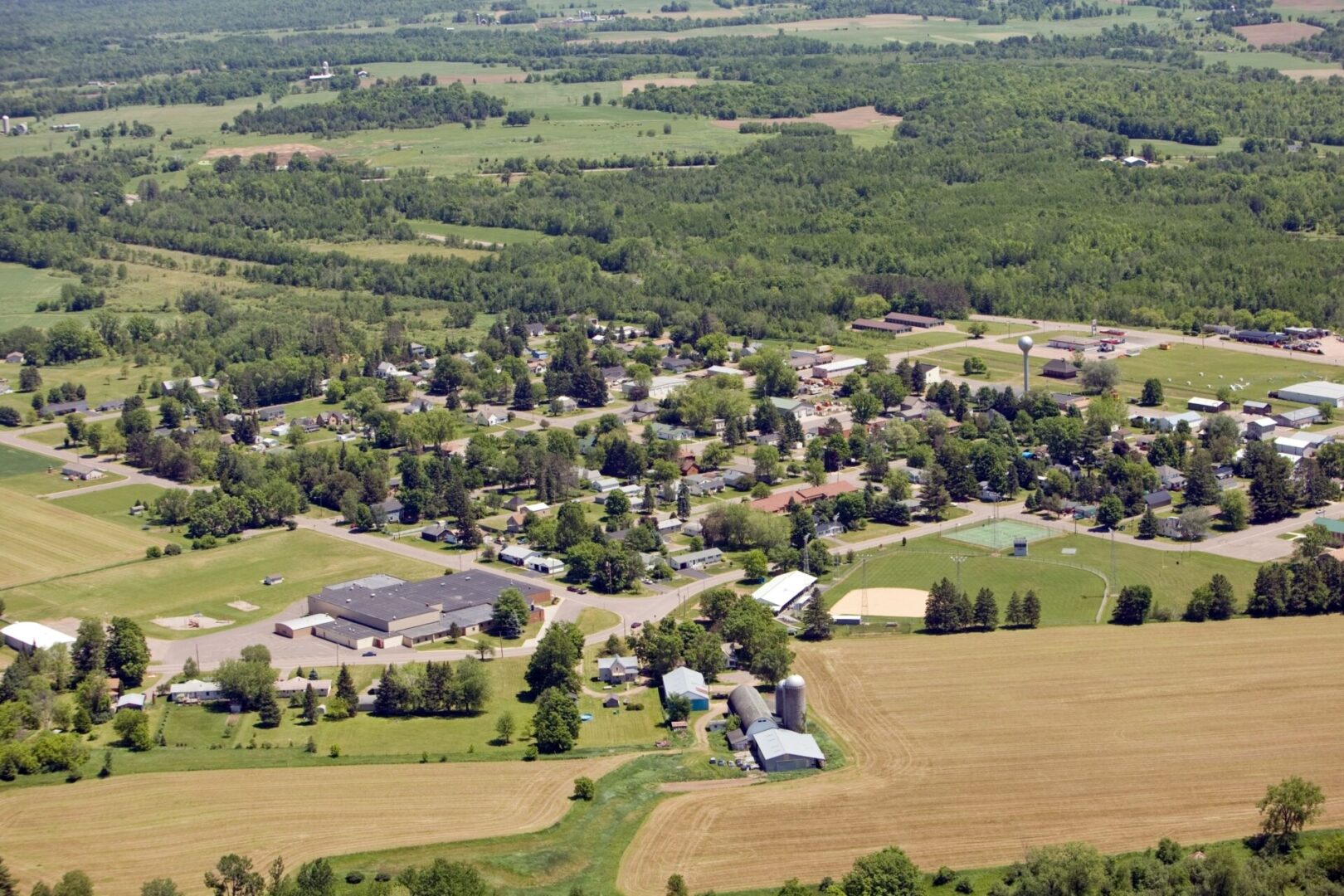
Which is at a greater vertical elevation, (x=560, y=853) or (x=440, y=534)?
(x=560, y=853)

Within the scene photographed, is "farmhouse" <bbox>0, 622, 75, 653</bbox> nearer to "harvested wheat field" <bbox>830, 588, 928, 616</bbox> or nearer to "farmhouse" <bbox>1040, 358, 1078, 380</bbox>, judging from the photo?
"harvested wheat field" <bbox>830, 588, 928, 616</bbox>

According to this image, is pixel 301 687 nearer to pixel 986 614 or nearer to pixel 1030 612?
pixel 986 614

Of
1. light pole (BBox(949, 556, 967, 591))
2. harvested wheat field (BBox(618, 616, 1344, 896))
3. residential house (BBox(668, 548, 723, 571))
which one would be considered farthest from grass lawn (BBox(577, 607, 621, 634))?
light pole (BBox(949, 556, 967, 591))

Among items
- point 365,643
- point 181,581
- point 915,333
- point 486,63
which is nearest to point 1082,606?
point 365,643

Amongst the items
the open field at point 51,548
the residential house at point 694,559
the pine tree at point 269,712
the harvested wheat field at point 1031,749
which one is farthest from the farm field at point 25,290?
the harvested wheat field at point 1031,749

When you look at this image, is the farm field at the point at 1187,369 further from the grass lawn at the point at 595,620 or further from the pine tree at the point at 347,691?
the pine tree at the point at 347,691

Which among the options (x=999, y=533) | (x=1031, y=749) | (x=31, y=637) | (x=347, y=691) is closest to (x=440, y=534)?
(x=31, y=637)
